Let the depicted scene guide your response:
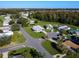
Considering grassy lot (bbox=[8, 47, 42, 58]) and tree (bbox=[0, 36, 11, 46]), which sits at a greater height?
tree (bbox=[0, 36, 11, 46])

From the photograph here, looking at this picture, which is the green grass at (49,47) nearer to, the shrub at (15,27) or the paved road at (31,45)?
the paved road at (31,45)

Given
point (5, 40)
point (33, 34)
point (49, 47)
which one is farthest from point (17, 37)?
point (49, 47)

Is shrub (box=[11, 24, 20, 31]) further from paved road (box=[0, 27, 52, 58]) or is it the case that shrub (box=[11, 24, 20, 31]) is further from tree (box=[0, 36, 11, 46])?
tree (box=[0, 36, 11, 46])

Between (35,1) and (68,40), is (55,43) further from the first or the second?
(35,1)

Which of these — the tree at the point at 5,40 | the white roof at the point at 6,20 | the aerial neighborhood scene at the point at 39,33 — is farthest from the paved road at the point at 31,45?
the white roof at the point at 6,20

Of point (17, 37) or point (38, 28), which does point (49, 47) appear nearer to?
point (38, 28)

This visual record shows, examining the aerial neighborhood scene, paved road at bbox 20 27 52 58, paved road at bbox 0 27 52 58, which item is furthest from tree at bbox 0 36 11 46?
paved road at bbox 20 27 52 58

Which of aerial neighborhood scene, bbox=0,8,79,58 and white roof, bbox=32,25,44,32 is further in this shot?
white roof, bbox=32,25,44,32

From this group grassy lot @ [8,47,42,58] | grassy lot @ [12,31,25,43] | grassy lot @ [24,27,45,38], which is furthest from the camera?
grassy lot @ [24,27,45,38]
